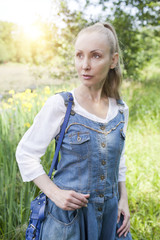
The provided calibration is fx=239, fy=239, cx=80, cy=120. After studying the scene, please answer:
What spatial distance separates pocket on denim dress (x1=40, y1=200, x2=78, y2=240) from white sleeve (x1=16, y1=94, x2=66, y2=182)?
19 centimetres

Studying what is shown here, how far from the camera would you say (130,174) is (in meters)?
2.50

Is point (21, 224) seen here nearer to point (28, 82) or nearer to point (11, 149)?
point (11, 149)

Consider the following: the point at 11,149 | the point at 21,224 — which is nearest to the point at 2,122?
the point at 11,149

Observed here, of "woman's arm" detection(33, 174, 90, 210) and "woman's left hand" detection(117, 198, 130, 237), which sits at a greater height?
"woman's arm" detection(33, 174, 90, 210)

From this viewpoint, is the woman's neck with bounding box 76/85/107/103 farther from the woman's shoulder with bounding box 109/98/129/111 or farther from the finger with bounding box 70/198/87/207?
the finger with bounding box 70/198/87/207

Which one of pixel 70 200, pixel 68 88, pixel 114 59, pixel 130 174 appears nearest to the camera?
pixel 70 200

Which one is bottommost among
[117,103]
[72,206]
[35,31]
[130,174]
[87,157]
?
[130,174]

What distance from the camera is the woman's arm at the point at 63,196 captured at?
37.4 inches

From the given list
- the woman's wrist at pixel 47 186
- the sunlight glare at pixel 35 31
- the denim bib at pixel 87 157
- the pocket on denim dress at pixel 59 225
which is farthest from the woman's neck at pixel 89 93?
the sunlight glare at pixel 35 31

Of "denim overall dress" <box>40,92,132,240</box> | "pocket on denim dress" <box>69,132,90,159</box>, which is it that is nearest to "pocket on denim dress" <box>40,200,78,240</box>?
"denim overall dress" <box>40,92,132,240</box>

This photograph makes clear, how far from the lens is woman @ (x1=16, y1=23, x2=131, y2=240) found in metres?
1.00

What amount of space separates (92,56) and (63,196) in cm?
61

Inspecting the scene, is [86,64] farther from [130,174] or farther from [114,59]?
[130,174]

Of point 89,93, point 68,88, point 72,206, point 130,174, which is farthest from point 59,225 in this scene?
point 68,88
